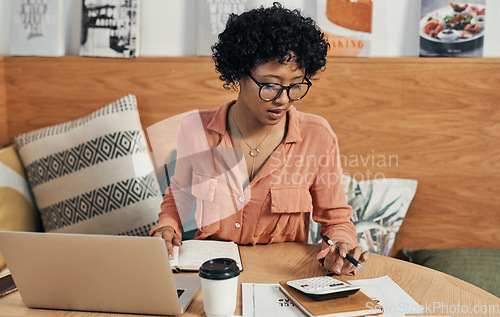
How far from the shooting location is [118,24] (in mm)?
2311

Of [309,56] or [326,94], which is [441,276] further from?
[326,94]

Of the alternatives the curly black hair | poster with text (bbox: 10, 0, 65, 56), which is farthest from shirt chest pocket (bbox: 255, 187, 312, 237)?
poster with text (bbox: 10, 0, 65, 56)

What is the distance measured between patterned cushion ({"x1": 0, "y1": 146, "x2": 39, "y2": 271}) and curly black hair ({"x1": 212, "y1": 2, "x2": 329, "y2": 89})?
3.83 ft

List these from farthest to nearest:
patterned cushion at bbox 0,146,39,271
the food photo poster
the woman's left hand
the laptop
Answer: the food photo poster → patterned cushion at bbox 0,146,39,271 → the woman's left hand → the laptop

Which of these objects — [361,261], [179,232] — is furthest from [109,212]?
[361,261]

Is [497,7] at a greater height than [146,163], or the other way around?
[497,7]

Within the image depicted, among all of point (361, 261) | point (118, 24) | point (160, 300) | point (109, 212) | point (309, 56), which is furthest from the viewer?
point (118, 24)

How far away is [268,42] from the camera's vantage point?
1.38m

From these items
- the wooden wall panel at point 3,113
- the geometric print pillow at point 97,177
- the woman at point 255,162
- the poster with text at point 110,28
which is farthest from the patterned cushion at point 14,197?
the woman at point 255,162

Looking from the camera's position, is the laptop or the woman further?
the woman

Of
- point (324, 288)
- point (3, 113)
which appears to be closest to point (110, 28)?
point (3, 113)

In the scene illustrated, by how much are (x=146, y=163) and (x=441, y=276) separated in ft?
4.38

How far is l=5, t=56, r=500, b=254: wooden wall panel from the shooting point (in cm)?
218

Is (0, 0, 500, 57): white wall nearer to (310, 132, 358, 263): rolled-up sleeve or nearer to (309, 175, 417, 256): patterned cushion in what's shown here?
(309, 175, 417, 256): patterned cushion
